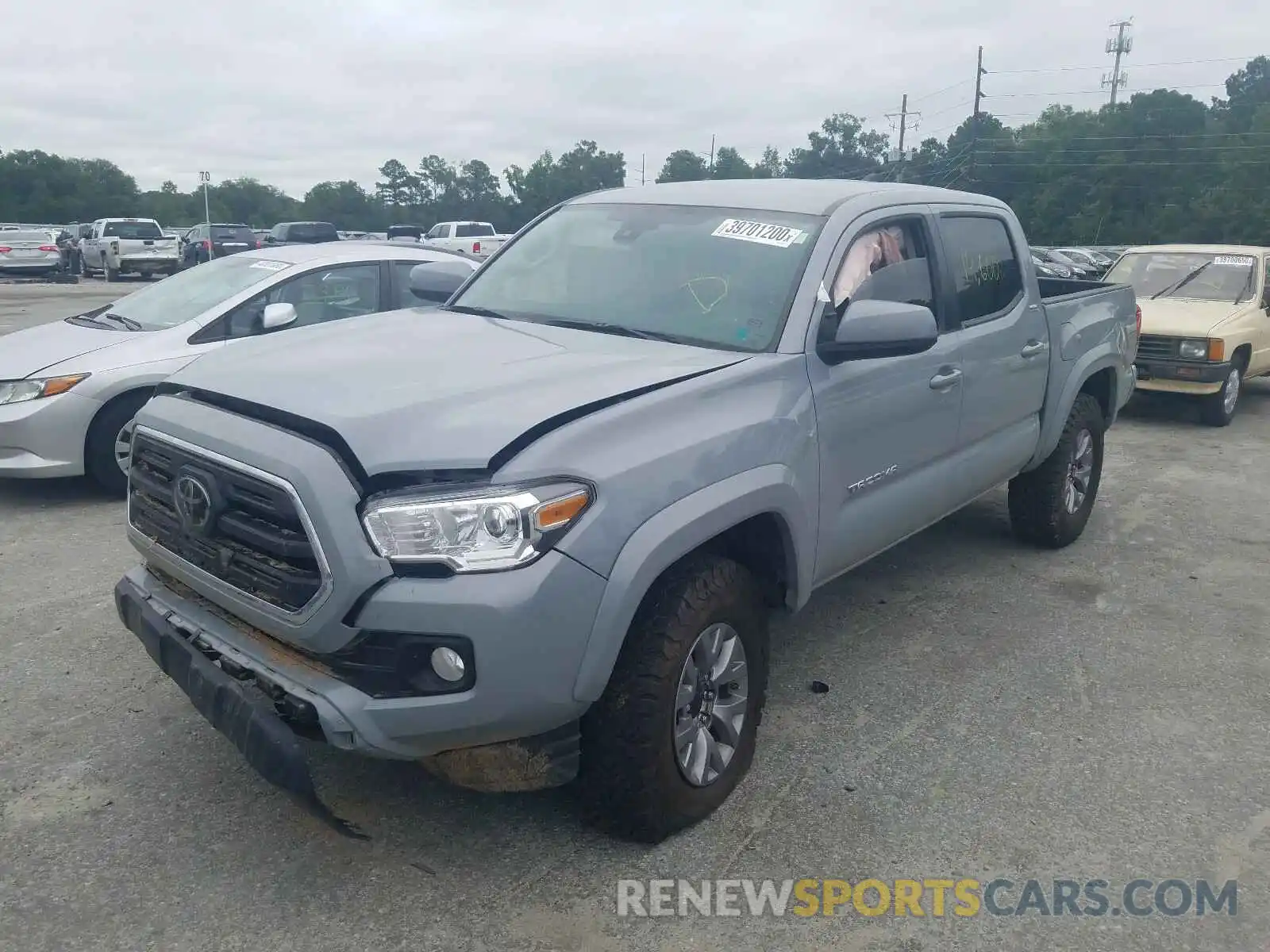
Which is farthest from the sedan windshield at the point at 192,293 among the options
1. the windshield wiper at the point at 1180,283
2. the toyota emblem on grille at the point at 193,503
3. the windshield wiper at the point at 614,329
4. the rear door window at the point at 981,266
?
the windshield wiper at the point at 1180,283

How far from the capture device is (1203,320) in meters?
10.1

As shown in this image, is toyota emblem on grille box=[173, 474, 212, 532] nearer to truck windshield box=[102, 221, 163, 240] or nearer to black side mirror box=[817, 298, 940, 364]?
black side mirror box=[817, 298, 940, 364]

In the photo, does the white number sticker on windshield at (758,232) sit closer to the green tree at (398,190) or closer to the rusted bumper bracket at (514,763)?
the rusted bumper bracket at (514,763)

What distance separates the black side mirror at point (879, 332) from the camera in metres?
3.36

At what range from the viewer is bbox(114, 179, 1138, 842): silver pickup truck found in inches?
99.2

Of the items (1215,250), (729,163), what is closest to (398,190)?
(729,163)

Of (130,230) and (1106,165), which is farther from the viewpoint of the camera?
(1106,165)

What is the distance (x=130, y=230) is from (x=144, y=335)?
89.0 ft

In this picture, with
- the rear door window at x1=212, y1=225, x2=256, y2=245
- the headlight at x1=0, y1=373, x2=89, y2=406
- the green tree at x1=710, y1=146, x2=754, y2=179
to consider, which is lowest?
the headlight at x1=0, y1=373, x2=89, y2=406

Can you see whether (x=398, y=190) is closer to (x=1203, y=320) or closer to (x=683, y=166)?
(x=683, y=166)

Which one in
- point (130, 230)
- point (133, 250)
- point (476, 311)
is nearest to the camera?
point (476, 311)

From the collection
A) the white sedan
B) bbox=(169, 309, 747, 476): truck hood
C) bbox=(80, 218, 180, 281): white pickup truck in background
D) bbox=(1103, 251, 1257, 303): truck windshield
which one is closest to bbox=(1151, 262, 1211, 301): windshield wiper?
bbox=(1103, 251, 1257, 303): truck windshield

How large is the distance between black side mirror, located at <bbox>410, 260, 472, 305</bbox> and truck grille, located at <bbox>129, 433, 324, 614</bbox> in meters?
1.78

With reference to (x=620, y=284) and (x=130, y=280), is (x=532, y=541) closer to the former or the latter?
(x=620, y=284)
